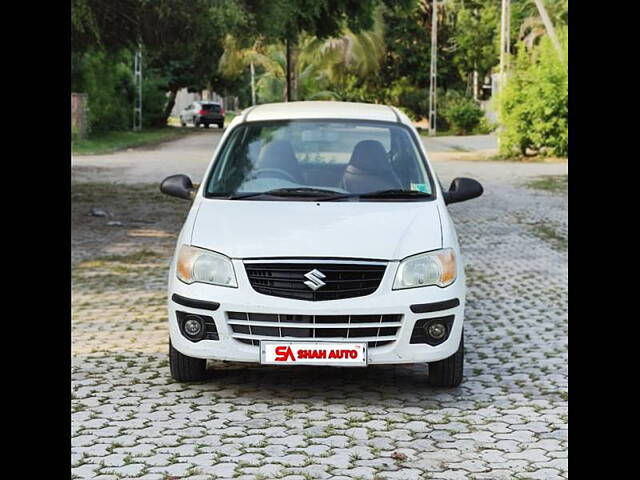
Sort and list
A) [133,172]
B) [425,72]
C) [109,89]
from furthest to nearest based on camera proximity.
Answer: [425,72], [109,89], [133,172]

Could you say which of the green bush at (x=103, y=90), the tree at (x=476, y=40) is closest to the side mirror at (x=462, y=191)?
the green bush at (x=103, y=90)

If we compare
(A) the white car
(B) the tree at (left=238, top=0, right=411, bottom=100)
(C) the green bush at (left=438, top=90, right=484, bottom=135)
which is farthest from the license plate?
(C) the green bush at (left=438, top=90, right=484, bottom=135)

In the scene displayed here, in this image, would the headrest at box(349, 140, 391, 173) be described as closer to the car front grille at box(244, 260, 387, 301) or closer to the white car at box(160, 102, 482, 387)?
the white car at box(160, 102, 482, 387)

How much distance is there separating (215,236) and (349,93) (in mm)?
57586

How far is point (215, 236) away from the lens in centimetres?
714

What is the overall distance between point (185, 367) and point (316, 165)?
1802 mm

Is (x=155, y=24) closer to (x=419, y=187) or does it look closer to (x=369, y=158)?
(x=369, y=158)

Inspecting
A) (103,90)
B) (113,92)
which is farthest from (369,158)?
(113,92)

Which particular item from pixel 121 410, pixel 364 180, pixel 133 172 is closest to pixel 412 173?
pixel 364 180

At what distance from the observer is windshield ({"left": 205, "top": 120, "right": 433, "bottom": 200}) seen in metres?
7.90

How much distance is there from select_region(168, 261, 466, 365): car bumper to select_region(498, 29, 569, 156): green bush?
85.6 feet

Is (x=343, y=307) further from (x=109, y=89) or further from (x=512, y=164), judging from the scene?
(x=109, y=89)

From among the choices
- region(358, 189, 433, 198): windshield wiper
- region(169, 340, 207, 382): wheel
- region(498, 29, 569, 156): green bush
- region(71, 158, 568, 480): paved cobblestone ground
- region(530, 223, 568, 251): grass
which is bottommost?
region(71, 158, 568, 480): paved cobblestone ground

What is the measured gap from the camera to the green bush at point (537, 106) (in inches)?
1276
